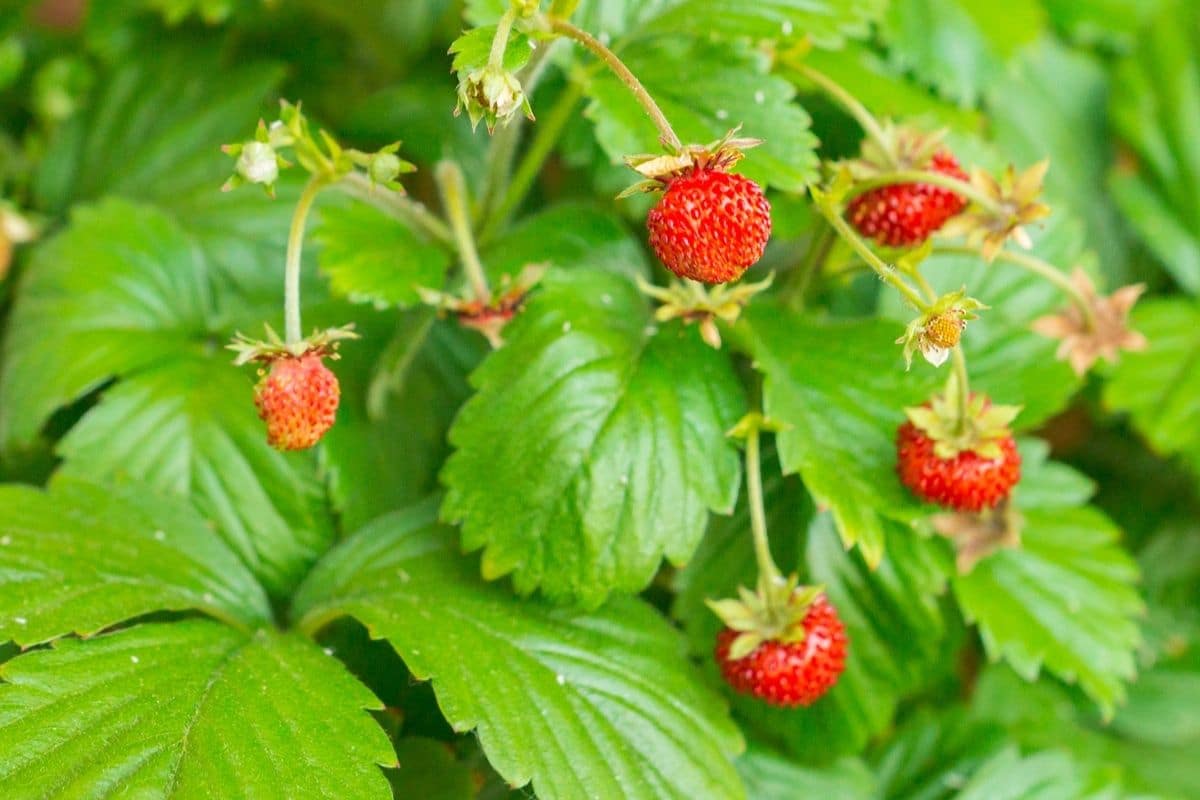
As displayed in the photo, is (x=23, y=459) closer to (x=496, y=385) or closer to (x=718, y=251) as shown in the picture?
(x=496, y=385)

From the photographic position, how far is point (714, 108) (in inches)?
40.6

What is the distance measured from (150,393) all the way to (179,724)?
1.37 ft

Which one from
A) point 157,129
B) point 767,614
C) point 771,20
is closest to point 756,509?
point 767,614

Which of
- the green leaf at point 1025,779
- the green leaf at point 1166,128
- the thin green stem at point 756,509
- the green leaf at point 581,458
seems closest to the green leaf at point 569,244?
the green leaf at point 581,458

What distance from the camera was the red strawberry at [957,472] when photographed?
A: 3.13 feet

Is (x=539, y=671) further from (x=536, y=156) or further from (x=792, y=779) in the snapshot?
(x=536, y=156)

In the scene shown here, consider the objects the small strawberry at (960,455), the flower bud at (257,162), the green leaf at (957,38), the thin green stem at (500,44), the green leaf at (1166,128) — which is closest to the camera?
the thin green stem at (500,44)

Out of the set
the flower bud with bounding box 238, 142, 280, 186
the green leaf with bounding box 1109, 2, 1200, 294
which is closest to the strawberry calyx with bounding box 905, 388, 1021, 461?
the flower bud with bounding box 238, 142, 280, 186

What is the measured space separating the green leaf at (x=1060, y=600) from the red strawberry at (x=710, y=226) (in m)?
0.48

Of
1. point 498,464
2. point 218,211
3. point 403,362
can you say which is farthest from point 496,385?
point 218,211

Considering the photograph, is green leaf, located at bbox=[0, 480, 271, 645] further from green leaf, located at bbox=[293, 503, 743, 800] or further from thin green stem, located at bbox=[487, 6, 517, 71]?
thin green stem, located at bbox=[487, 6, 517, 71]

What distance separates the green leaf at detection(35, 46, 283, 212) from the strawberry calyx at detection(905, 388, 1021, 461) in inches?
34.8

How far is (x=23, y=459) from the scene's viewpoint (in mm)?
1267

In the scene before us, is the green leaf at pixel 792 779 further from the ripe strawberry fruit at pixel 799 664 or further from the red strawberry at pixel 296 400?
the red strawberry at pixel 296 400
